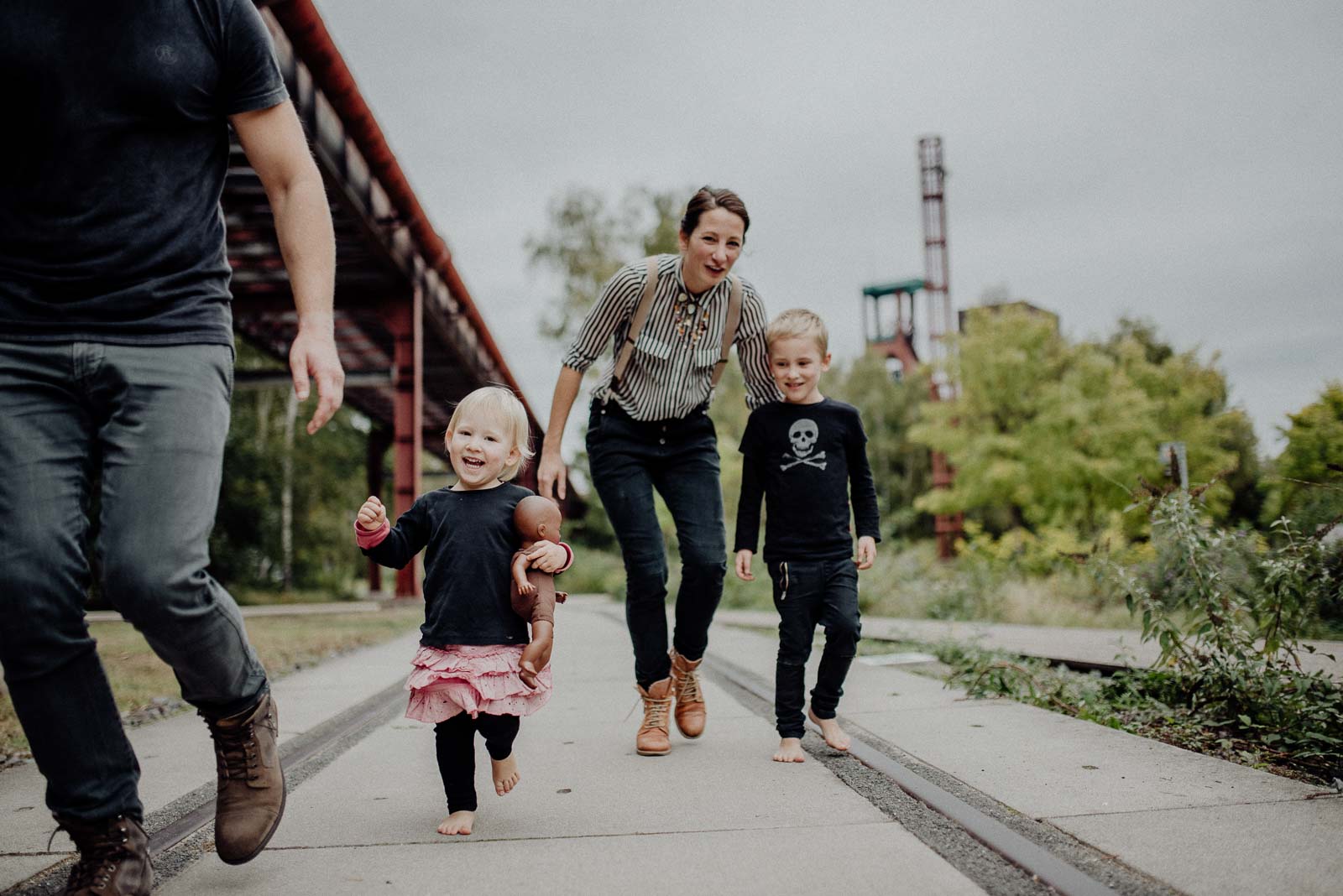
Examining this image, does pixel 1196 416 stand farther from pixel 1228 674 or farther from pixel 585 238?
pixel 1228 674

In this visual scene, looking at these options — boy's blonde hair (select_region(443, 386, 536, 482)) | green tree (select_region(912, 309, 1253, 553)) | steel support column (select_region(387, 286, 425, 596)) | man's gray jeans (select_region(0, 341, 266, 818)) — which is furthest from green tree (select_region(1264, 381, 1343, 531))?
steel support column (select_region(387, 286, 425, 596))

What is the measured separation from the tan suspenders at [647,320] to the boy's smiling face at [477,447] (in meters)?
1.12

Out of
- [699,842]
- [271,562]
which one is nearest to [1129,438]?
[699,842]

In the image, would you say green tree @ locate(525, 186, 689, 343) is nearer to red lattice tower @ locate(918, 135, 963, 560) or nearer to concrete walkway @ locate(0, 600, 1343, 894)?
red lattice tower @ locate(918, 135, 963, 560)

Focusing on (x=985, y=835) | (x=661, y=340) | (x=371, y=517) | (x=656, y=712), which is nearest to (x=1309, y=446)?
(x=661, y=340)

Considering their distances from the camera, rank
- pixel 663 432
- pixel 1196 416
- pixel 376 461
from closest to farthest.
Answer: pixel 663 432, pixel 1196 416, pixel 376 461

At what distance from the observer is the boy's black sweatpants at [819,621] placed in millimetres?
3510

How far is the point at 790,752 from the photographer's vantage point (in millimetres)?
3346

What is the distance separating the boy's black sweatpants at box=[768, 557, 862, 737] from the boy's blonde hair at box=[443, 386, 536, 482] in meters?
1.20

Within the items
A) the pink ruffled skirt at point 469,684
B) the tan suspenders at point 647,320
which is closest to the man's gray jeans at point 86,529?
the pink ruffled skirt at point 469,684

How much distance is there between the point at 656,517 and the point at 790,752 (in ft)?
3.24

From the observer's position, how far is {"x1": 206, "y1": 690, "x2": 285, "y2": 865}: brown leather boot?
207 centimetres

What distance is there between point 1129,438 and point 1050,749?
20945 mm

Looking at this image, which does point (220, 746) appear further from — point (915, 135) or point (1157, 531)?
point (915, 135)
